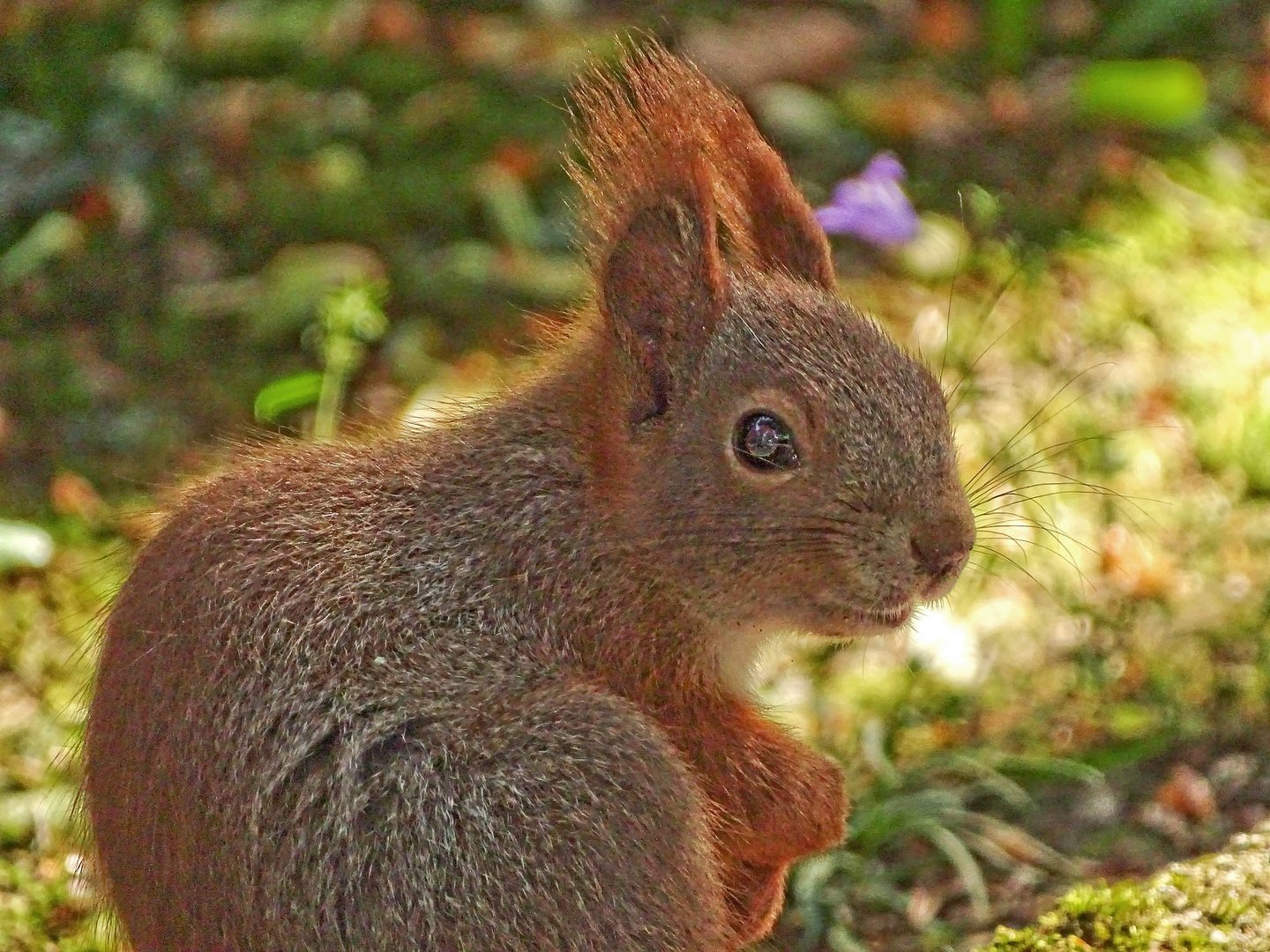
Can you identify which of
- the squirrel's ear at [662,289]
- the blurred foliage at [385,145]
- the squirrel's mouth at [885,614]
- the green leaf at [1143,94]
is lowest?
the blurred foliage at [385,145]

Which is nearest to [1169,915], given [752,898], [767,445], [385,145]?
[752,898]

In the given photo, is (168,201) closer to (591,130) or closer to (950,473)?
(591,130)

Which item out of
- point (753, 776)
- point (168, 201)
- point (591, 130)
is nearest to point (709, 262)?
point (591, 130)

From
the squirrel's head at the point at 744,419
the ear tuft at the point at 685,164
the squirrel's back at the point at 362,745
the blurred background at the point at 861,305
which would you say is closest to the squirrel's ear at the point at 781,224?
the ear tuft at the point at 685,164

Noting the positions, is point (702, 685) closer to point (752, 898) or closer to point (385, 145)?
point (752, 898)

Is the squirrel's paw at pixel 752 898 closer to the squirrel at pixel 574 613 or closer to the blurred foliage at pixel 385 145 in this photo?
the squirrel at pixel 574 613

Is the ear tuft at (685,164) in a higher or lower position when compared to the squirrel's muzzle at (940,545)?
higher

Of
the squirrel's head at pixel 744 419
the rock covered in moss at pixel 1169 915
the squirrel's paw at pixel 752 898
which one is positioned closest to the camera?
the squirrel's head at pixel 744 419
